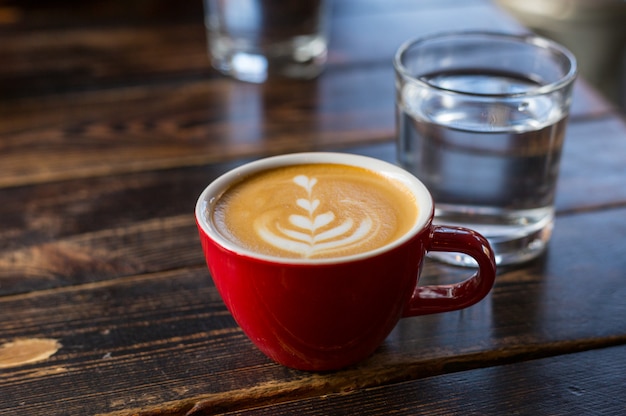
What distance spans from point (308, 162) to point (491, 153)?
17 centimetres

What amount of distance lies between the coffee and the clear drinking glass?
1.61ft

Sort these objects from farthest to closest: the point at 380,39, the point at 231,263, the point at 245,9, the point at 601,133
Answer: the point at 380,39, the point at 245,9, the point at 601,133, the point at 231,263

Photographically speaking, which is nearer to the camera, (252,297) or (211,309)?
(252,297)

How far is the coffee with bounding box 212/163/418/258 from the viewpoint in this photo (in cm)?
56

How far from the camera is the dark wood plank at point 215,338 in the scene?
0.57m

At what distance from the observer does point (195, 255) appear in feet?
2.43

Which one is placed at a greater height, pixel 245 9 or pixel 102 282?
pixel 245 9

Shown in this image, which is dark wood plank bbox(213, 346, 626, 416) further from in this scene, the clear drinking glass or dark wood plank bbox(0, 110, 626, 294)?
the clear drinking glass

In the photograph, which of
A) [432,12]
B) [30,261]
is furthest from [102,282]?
[432,12]

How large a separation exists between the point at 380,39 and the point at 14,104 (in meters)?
0.53

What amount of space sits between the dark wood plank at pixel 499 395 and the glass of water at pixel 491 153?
146 mm

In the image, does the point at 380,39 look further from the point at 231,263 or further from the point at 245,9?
the point at 231,263

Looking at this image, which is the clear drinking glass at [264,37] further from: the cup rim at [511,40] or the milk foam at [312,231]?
the milk foam at [312,231]

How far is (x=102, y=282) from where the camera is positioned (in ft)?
2.31
